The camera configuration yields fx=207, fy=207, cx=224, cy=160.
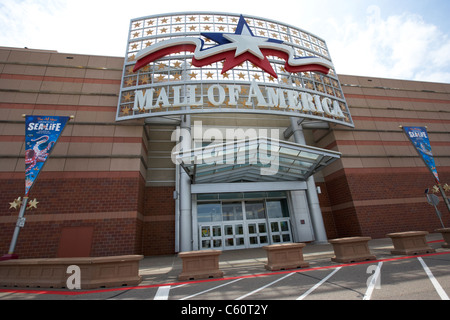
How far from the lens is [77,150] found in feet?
47.0

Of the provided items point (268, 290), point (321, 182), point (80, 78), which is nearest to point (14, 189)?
point (80, 78)

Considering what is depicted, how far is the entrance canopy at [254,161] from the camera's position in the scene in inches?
461

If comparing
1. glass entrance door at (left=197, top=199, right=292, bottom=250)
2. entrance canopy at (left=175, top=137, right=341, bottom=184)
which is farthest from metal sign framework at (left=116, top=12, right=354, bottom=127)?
glass entrance door at (left=197, top=199, right=292, bottom=250)

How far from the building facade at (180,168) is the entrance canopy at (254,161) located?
0.13 metres

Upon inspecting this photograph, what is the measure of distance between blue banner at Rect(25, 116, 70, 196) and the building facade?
A: 11.3 ft

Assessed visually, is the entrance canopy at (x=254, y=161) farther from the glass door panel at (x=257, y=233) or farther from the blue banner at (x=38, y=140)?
the blue banner at (x=38, y=140)

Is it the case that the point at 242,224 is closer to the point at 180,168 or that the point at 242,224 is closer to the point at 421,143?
the point at 180,168

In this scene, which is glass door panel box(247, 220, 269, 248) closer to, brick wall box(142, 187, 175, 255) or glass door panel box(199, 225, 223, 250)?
glass door panel box(199, 225, 223, 250)

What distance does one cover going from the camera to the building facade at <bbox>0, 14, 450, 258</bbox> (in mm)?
13062

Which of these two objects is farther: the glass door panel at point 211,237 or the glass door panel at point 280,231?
the glass door panel at point 280,231

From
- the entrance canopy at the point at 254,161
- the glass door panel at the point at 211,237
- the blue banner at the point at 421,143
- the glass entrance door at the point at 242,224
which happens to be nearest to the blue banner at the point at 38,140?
the entrance canopy at the point at 254,161

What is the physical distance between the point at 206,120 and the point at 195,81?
4.32 meters

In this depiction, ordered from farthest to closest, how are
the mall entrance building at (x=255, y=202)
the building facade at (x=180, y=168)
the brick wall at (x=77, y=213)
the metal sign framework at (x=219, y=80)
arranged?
the metal sign framework at (x=219, y=80), the mall entrance building at (x=255, y=202), the building facade at (x=180, y=168), the brick wall at (x=77, y=213)

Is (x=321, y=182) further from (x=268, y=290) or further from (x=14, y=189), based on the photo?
(x=14, y=189)
